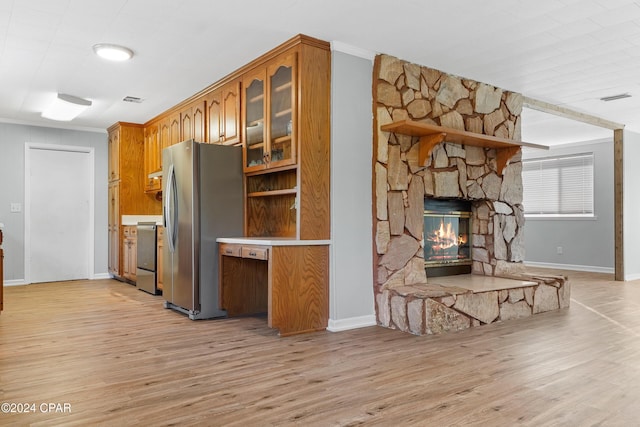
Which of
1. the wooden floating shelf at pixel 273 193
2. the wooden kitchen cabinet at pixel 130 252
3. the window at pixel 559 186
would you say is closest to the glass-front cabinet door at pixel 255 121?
the wooden floating shelf at pixel 273 193

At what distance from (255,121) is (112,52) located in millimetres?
1294

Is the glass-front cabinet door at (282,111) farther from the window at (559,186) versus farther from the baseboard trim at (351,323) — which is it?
the window at (559,186)

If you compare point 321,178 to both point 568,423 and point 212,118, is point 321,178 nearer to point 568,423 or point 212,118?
point 212,118

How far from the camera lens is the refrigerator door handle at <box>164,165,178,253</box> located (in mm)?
4387

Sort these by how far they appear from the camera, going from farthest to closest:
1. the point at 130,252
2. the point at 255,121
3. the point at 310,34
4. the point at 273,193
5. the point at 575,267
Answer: the point at 575,267
the point at 130,252
the point at 255,121
the point at 273,193
the point at 310,34

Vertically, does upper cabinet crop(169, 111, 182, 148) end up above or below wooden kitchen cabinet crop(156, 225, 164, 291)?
above

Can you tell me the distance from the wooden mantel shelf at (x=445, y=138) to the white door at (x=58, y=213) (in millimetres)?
5227

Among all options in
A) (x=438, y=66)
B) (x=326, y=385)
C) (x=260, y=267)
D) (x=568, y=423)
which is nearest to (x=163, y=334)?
(x=260, y=267)

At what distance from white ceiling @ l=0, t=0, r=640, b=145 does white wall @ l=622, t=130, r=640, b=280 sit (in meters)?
2.02

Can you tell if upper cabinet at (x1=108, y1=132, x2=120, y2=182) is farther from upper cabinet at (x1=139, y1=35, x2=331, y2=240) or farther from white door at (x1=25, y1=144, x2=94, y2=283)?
upper cabinet at (x1=139, y1=35, x2=331, y2=240)

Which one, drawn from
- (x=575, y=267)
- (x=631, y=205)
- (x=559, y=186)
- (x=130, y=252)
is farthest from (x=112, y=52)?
(x=575, y=267)

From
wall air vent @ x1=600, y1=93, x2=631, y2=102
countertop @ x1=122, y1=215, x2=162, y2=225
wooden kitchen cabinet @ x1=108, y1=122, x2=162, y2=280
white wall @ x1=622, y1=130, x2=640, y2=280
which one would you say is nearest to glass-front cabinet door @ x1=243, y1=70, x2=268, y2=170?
countertop @ x1=122, y1=215, x2=162, y2=225

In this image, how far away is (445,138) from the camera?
431 centimetres

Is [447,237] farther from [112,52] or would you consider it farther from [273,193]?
[112,52]
